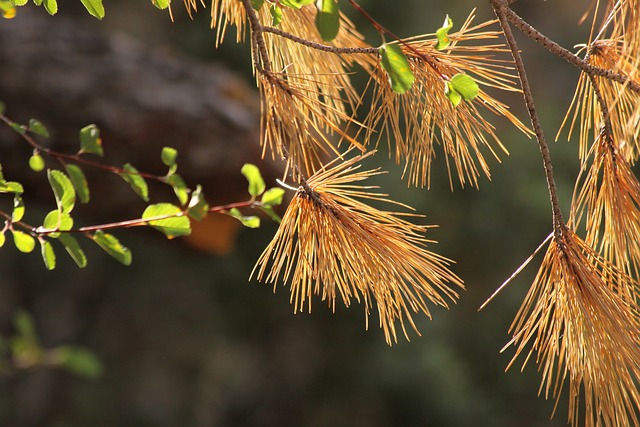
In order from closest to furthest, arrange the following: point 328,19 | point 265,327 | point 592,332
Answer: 1. point 328,19
2. point 592,332
3. point 265,327

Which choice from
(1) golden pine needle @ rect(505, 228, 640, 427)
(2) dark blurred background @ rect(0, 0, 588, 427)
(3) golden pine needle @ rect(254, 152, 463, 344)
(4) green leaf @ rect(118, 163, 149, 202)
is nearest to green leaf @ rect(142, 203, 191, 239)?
(4) green leaf @ rect(118, 163, 149, 202)

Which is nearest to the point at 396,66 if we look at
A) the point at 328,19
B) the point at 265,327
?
the point at 328,19

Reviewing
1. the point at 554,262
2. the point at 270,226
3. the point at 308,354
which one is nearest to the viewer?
the point at 554,262

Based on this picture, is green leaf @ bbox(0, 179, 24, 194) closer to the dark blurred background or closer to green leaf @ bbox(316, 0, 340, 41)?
green leaf @ bbox(316, 0, 340, 41)

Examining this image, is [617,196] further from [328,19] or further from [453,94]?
[328,19]

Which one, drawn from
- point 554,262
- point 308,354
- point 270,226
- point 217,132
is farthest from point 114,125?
point 308,354

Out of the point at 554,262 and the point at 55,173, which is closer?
the point at 55,173

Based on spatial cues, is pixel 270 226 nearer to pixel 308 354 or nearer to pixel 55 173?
pixel 308 354

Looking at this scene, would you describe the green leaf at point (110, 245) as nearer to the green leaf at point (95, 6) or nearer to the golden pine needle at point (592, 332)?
the green leaf at point (95, 6)
